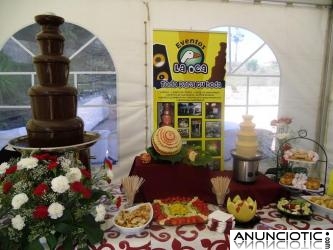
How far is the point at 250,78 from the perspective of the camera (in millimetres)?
2463

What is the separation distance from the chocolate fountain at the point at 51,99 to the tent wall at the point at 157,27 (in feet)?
3.03

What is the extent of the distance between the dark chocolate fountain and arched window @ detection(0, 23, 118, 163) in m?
0.91

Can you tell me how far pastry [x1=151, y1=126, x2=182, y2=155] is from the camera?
153 cm

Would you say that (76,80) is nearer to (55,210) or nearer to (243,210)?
(55,210)

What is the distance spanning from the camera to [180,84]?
6.70 feet

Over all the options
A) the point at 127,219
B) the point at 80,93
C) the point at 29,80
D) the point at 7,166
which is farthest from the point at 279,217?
the point at 29,80

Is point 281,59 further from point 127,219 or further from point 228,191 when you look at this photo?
point 127,219

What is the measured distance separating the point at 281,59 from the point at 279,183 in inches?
50.6

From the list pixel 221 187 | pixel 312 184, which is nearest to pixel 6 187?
pixel 221 187

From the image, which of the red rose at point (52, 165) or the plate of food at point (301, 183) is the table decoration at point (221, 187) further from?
the red rose at point (52, 165)

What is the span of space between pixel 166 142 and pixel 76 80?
1136 mm

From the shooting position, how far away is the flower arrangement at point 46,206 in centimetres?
106

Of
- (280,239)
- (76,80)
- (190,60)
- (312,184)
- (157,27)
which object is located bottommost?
(280,239)

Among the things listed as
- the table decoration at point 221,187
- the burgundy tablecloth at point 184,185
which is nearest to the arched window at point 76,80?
the burgundy tablecloth at point 184,185
